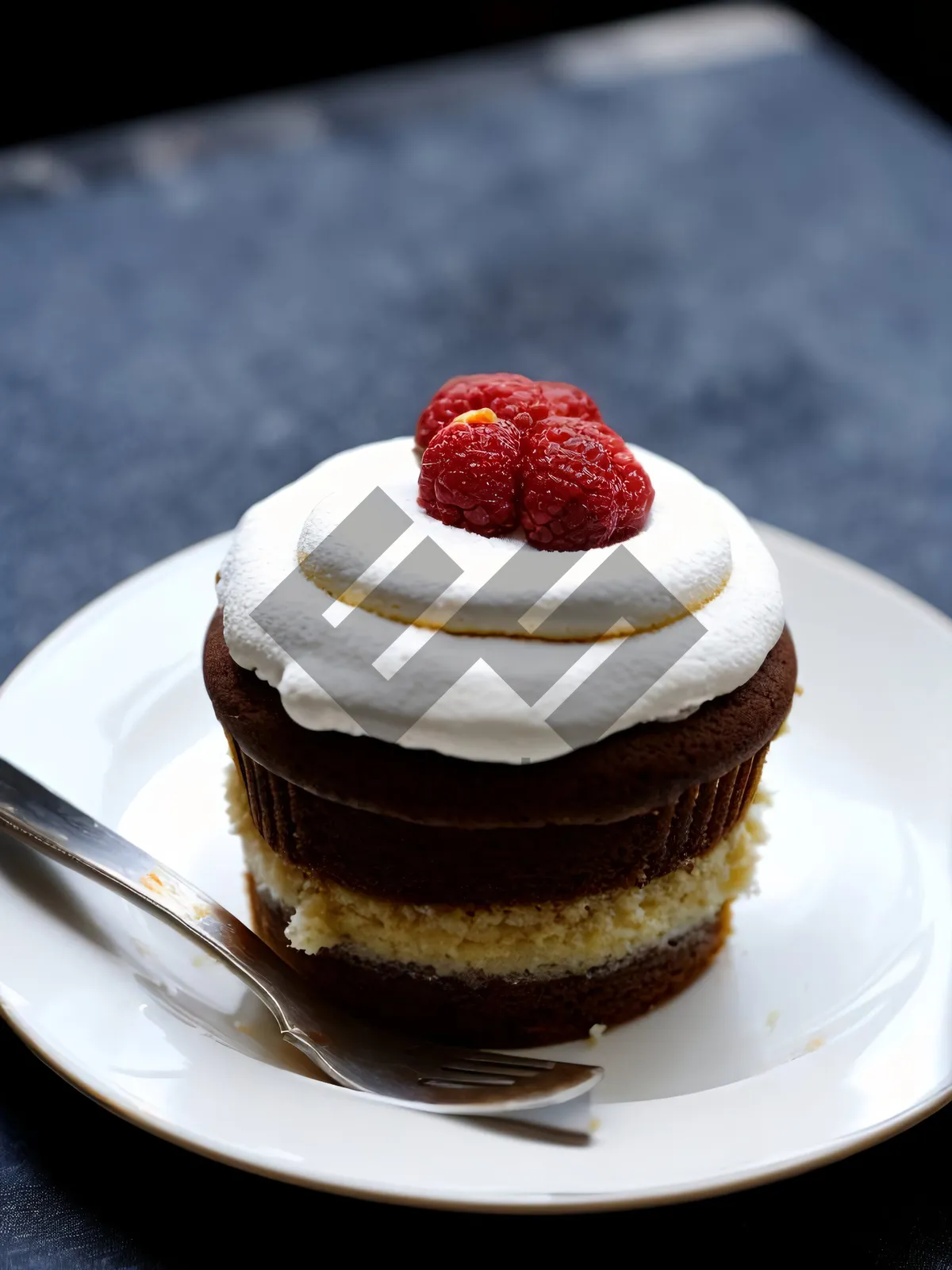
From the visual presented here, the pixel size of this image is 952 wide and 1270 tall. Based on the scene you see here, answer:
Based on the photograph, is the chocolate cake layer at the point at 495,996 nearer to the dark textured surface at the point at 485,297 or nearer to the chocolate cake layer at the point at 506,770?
the chocolate cake layer at the point at 506,770

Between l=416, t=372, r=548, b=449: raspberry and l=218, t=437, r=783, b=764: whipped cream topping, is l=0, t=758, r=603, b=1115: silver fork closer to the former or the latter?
l=218, t=437, r=783, b=764: whipped cream topping

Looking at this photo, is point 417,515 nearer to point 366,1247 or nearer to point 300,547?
point 300,547

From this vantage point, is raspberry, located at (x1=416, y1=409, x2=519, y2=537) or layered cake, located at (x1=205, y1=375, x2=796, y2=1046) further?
raspberry, located at (x1=416, y1=409, x2=519, y2=537)

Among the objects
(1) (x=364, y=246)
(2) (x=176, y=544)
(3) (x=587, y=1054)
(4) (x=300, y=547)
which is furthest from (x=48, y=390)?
(3) (x=587, y=1054)

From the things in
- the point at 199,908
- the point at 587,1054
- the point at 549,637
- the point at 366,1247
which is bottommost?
the point at 587,1054

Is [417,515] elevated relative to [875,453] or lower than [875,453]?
elevated

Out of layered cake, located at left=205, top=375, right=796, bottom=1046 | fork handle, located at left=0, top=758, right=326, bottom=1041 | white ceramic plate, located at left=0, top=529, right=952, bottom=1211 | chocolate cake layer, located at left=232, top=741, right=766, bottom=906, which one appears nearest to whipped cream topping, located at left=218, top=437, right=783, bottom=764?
layered cake, located at left=205, top=375, right=796, bottom=1046
